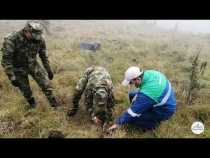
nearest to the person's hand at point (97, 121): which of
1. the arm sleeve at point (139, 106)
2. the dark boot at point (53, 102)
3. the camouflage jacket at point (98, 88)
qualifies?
the camouflage jacket at point (98, 88)

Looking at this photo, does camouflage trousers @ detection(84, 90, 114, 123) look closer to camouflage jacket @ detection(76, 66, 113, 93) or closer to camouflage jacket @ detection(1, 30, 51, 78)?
camouflage jacket @ detection(76, 66, 113, 93)

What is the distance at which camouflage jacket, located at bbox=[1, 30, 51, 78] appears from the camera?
8.16m

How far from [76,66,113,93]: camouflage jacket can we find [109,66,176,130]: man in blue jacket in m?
0.74

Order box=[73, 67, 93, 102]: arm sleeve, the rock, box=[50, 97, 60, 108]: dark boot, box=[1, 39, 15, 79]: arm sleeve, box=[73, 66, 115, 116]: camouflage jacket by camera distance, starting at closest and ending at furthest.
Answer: box=[73, 66, 115, 116]: camouflage jacket → box=[1, 39, 15, 79]: arm sleeve → box=[73, 67, 93, 102]: arm sleeve → box=[50, 97, 60, 108]: dark boot → the rock

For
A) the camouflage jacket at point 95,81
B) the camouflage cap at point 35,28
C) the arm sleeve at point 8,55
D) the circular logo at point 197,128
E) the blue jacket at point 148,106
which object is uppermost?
the camouflage cap at point 35,28

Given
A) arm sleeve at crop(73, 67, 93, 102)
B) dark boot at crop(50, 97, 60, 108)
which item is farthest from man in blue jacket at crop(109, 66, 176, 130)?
dark boot at crop(50, 97, 60, 108)

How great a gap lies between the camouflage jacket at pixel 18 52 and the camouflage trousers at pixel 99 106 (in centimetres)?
152

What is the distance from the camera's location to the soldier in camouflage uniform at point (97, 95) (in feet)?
25.5

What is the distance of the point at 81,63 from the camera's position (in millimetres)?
13555

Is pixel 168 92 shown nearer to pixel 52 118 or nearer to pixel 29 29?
pixel 52 118

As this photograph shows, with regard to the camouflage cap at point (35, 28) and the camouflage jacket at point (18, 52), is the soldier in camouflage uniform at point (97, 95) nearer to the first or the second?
the camouflage jacket at point (18, 52)

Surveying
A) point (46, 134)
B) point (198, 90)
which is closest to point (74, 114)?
point (46, 134)

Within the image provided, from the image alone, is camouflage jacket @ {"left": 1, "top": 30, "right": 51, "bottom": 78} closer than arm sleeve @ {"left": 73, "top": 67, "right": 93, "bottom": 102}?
Yes

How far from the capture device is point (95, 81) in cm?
811
